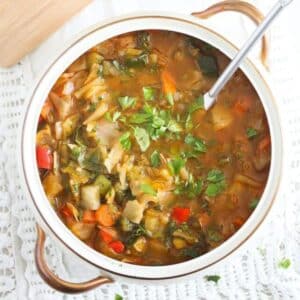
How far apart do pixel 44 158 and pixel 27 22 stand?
0.47 m

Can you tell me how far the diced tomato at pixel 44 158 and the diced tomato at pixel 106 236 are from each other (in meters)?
0.24

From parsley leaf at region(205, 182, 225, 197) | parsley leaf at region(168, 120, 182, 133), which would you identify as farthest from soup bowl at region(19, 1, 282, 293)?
parsley leaf at region(168, 120, 182, 133)

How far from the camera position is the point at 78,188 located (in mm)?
2016

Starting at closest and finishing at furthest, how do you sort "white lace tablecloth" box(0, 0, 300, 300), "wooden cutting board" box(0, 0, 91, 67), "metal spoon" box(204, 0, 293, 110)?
"metal spoon" box(204, 0, 293, 110) < "wooden cutting board" box(0, 0, 91, 67) < "white lace tablecloth" box(0, 0, 300, 300)

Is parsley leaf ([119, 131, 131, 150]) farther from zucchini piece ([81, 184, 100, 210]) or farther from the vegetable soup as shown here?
zucchini piece ([81, 184, 100, 210])

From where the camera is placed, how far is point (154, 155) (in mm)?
2018

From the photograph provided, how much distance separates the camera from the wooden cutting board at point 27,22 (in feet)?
7.11

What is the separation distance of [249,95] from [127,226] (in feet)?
1.64

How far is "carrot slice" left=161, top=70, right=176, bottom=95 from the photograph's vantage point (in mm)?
2020

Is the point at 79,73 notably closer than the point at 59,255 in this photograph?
Yes

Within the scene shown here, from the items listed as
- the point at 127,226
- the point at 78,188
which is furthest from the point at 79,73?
the point at 127,226

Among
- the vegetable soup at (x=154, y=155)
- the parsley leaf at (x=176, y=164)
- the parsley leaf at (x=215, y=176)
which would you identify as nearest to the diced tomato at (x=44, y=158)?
the vegetable soup at (x=154, y=155)

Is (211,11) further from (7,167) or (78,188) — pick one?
(7,167)

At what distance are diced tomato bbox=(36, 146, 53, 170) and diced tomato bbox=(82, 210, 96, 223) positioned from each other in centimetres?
16
